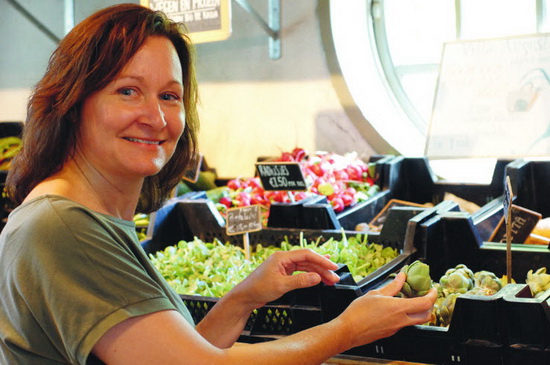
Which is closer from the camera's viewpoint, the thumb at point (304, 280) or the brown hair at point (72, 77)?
the brown hair at point (72, 77)

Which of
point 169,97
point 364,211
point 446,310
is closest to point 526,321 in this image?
point 446,310

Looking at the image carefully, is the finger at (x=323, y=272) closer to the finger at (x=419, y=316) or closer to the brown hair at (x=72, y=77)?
the finger at (x=419, y=316)

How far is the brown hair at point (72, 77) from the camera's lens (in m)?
1.35

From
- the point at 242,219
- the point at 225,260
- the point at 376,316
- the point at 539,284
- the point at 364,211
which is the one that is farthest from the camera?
the point at 364,211

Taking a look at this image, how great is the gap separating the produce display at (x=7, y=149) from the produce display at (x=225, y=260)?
7.41ft

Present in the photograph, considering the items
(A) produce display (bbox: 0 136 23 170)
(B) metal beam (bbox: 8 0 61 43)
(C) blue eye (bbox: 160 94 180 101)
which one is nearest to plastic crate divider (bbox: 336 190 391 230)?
(C) blue eye (bbox: 160 94 180 101)

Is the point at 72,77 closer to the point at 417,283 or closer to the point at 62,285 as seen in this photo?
the point at 62,285

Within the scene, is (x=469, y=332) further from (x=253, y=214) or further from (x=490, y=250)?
(x=253, y=214)

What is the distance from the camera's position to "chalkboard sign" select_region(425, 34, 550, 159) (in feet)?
9.45

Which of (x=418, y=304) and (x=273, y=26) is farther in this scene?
(x=273, y=26)

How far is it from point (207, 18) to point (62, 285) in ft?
9.18

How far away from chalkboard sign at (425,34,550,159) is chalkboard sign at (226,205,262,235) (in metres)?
0.82

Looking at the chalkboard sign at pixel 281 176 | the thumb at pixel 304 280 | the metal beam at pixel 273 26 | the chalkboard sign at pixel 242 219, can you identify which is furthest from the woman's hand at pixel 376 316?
the metal beam at pixel 273 26

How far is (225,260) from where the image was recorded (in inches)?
112
